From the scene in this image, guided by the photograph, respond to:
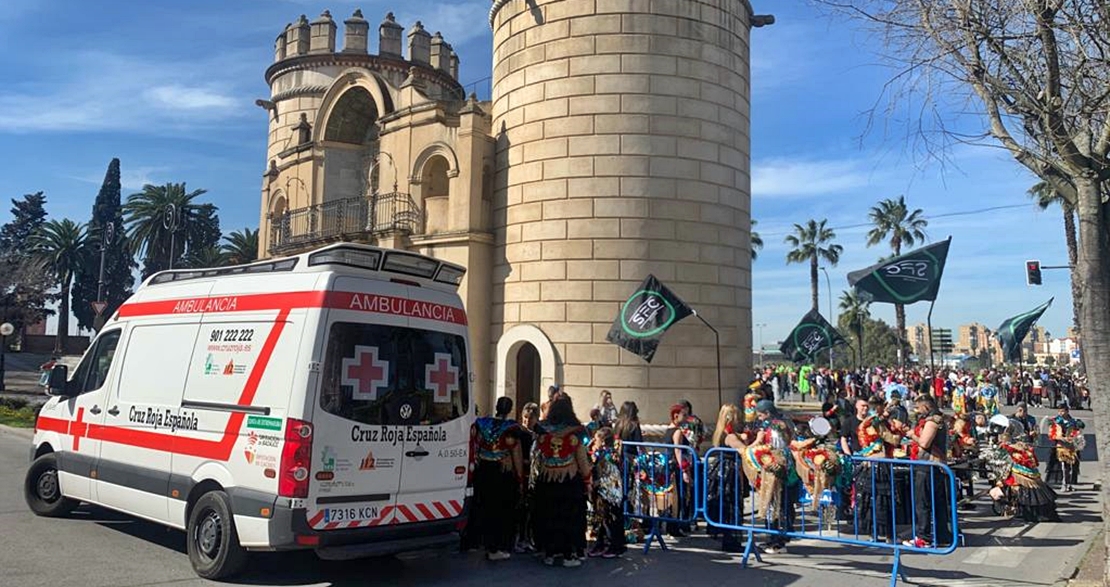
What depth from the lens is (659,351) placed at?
15047mm

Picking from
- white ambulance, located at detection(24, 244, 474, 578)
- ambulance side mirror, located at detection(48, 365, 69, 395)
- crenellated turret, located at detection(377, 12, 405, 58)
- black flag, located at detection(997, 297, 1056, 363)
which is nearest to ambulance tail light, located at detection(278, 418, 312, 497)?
white ambulance, located at detection(24, 244, 474, 578)

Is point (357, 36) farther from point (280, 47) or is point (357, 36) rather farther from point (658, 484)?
point (658, 484)

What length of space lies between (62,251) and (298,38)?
110ft

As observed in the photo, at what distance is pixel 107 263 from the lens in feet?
207

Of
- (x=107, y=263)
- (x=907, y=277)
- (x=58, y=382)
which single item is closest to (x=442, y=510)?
(x=58, y=382)

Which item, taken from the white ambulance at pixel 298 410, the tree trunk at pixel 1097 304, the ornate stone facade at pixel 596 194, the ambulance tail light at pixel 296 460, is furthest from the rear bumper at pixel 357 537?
the ornate stone facade at pixel 596 194

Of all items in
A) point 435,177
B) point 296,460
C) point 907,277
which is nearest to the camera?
point 296,460

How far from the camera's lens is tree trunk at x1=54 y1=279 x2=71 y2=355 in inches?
2034

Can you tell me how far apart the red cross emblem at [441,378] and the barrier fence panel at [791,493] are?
2.55 m

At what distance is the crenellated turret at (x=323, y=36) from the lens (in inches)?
1247

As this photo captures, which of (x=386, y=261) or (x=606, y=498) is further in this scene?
(x=606, y=498)

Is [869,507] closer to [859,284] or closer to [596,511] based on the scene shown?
[596,511]

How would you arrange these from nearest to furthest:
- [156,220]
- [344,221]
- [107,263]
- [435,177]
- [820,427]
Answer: [820,427]
[435,177]
[344,221]
[156,220]
[107,263]

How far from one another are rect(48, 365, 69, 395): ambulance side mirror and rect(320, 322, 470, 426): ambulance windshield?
453cm
